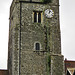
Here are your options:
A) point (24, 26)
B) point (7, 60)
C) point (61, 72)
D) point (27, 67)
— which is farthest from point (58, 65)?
point (7, 60)

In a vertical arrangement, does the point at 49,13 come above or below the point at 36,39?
above

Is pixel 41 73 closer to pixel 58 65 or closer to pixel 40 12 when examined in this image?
pixel 58 65

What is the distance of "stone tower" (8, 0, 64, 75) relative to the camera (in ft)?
152

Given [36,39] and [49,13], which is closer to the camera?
[36,39]

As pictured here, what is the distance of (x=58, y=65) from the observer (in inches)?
1806

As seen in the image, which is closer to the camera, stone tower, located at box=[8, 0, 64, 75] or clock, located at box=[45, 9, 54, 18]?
stone tower, located at box=[8, 0, 64, 75]

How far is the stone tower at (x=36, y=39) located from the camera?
46281 mm

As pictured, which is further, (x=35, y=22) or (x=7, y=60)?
(x=7, y=60)

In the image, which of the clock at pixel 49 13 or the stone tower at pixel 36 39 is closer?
the stone tower at pixel 36 39

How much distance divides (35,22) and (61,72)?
798cm

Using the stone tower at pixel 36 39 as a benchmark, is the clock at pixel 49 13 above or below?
above

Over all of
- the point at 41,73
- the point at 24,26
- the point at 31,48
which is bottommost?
the point at 41,73

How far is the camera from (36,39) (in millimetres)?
47469

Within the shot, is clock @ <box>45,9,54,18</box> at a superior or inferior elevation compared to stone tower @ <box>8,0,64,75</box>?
superior
